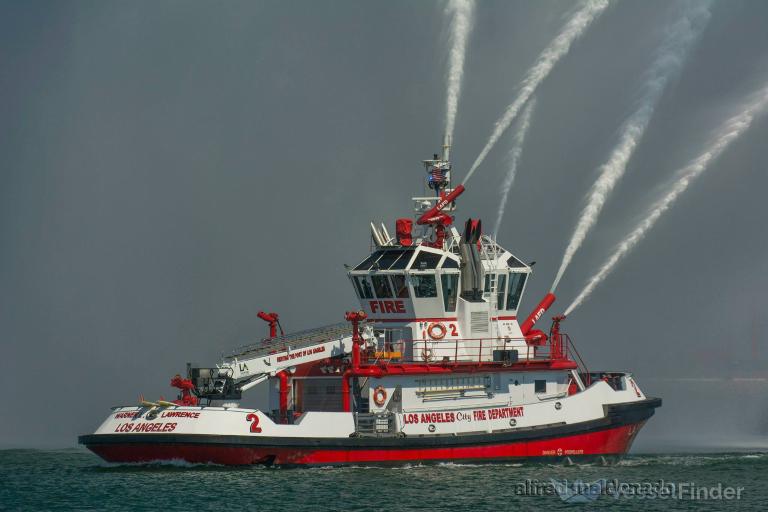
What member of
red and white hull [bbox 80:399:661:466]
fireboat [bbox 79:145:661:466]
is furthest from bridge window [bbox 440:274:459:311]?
red and white hull [bbox 80:399:661:466]

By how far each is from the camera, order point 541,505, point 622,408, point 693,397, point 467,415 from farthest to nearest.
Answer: point 693,397, point 622,408, point 467,415, point 541,505

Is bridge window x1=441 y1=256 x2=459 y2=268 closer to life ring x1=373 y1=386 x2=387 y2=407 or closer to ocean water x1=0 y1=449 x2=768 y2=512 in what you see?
life ring x1=373 y1=386 x2=387 y2=407

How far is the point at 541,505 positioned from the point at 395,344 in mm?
7980

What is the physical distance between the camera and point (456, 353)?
1410 inches

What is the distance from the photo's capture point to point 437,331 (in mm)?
36531

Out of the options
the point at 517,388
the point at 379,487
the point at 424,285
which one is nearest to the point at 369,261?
the point at 424,285

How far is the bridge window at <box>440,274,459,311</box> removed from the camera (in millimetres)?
36312

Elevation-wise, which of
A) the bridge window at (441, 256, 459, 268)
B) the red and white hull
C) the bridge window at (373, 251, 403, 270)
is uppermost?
the bridge window at (373, 251, 403, 270)

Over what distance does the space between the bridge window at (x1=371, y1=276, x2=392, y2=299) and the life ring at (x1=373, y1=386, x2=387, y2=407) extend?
284 centimetres

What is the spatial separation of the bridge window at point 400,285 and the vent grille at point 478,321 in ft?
6.62

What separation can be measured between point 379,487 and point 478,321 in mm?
7154

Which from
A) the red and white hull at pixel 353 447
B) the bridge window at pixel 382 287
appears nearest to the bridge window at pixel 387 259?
the bridge window at pixel 382 287

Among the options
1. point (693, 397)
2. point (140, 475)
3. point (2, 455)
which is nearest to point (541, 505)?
point (140, 475)

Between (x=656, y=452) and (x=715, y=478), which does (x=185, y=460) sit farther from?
(x=656, y=452)
